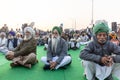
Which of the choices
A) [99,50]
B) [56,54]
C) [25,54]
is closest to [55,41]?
[56,54]

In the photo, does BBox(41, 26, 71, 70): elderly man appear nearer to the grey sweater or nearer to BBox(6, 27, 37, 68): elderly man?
BBox(6, 27, 37, 68): elderly man

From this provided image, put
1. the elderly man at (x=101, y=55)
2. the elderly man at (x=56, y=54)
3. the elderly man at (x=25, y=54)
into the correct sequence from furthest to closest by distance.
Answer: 1. the elderly man at (x=25, y=54)
2. the elderly man at (x=56, y=54)
3. the elderly man at (x=101, y=55)

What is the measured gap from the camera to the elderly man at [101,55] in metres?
3.84

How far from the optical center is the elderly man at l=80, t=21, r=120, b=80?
12.6ft

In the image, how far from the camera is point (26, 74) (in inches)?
205

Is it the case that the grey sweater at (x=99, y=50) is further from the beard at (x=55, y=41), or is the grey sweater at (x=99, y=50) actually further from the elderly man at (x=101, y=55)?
the beard at (x=55, y=41)

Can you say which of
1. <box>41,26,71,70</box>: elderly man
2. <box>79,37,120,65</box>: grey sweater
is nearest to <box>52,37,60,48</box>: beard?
<box>41,26,71,70</box>: elderly man

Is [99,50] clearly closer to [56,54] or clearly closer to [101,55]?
[101,55]

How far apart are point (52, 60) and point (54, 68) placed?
24 centimetres

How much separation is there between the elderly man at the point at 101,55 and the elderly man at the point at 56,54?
5.34 ft

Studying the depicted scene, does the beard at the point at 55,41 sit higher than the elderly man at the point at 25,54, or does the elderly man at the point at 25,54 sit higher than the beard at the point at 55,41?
the beard at the point at 55,41

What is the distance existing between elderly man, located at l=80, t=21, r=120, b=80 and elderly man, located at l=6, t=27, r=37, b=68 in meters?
2.33

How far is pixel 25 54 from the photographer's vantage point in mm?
6188

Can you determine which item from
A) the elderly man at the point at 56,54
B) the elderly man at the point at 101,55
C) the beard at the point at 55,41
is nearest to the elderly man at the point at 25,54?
the elderly man at the point at 56,54
